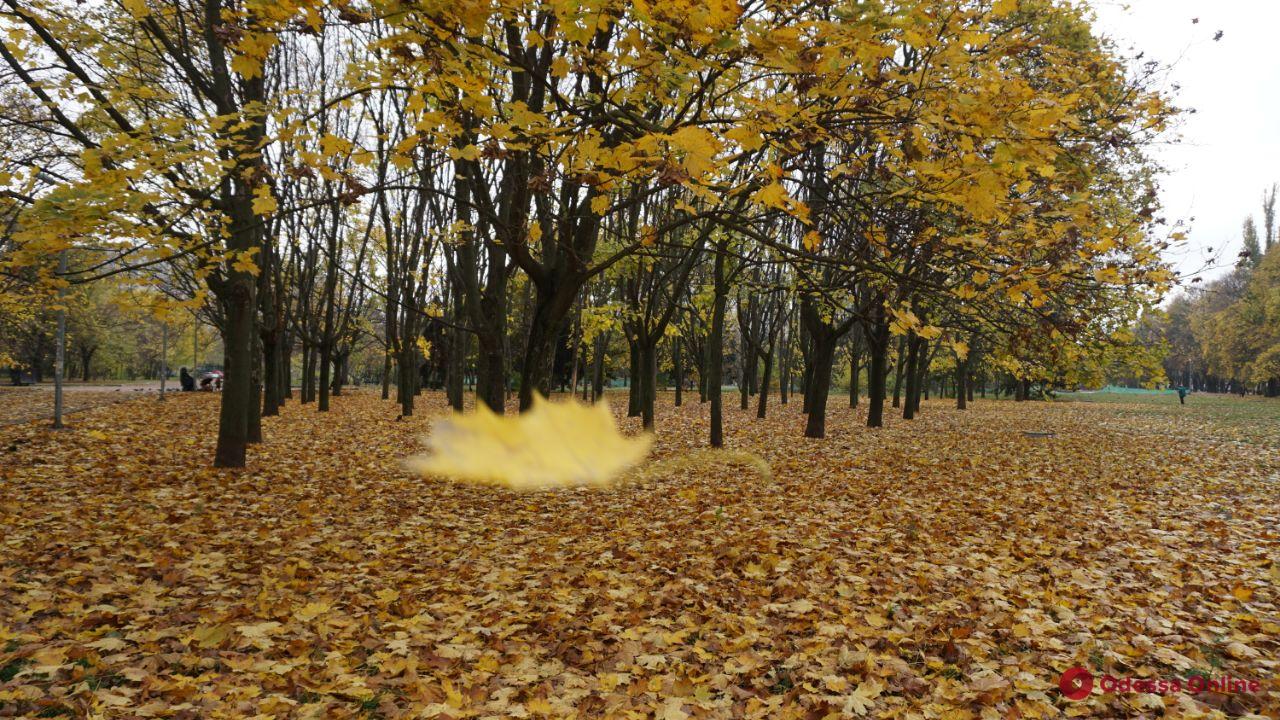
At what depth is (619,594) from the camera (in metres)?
4.70

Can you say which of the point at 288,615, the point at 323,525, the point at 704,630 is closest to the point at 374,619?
the point at 288,615

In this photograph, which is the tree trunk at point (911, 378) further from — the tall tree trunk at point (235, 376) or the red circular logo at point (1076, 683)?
the tall tree trunk at point (235, 376)

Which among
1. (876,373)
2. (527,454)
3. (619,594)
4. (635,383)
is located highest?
(876,373)

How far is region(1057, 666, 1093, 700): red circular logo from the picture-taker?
3217 millimetres

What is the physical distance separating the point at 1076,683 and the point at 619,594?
2.86 meters

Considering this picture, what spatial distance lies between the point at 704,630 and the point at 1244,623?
3.52m

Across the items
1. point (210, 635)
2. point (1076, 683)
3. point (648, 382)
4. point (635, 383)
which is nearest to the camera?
point (1076, 683)

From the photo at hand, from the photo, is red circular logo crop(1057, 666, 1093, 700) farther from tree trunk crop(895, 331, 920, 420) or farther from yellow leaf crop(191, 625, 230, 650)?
tree trunk crop(895, 331, 920, 420)

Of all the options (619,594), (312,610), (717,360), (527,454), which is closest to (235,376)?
(527,454)

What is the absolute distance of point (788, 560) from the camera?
5.38 metres

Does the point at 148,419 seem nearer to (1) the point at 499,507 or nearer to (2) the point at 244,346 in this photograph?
(2) the point at 244,346

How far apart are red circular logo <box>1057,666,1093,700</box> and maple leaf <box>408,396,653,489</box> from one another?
6.16 meters

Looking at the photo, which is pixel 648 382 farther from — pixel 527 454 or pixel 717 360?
pixel 527 454

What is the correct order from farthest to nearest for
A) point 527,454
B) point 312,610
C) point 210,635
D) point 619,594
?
point 527,454, point 619,594, point 312,610, point 210,635
